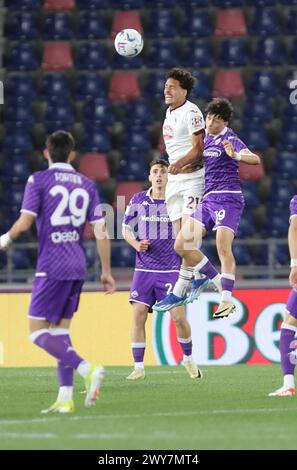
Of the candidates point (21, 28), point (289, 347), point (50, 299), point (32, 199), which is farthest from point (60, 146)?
point (21, 28)

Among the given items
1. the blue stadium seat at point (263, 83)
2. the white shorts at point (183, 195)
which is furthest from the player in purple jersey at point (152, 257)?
the blue stadium seat at point (263, 83)

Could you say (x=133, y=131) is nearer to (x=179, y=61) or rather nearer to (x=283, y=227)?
(x=179, y=61)

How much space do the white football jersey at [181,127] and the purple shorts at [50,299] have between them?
3.07 meters

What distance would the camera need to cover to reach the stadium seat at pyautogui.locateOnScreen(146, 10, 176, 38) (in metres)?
20.3

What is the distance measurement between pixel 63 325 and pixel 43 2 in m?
12.5

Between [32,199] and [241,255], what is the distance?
9864 millimetres

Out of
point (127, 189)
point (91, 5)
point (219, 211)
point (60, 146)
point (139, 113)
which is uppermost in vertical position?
point (91, 5)

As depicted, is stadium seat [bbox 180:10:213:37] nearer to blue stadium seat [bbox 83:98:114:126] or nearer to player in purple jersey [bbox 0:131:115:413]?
blue stadium seat [bbox 83:98:114:126]

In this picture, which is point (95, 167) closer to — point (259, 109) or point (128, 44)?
point (259, 109)

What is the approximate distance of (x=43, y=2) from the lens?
66.6 feet

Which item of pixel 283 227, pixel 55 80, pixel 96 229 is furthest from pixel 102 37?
pixel 96 229

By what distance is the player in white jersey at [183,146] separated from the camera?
36.8 ft

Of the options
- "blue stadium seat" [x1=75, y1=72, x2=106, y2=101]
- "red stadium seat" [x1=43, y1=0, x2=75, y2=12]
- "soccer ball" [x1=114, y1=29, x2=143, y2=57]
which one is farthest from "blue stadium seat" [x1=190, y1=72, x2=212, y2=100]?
"soccer ball" [x1=114, y1=29, x2=143, y2=57]

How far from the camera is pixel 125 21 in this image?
66.7 ft
